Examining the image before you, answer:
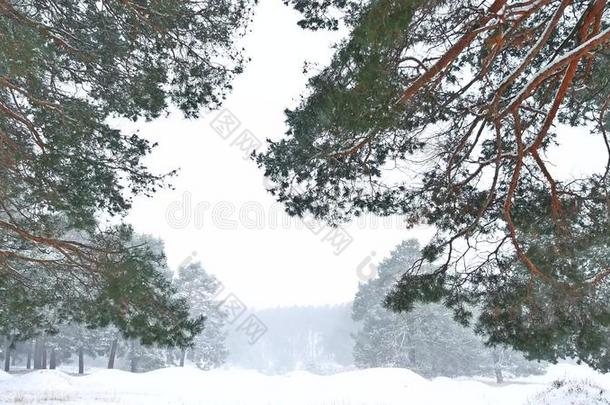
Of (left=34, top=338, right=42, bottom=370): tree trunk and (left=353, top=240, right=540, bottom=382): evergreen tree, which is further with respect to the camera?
(left=34, top=338, right=42, bottom=370): tree trunk

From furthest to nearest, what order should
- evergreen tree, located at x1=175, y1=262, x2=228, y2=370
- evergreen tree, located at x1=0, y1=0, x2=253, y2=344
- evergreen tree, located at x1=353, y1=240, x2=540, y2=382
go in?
1. evergreen tree, located at x1=175, y1=262, x2=228, y2=370
2. evergreen tree, located at x1=353, y1=240, x2=540, y2=382
3. evergreen tree, located at x1=0, y1=0, x2=253, y2=344

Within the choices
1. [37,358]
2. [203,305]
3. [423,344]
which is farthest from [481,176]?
[203,305]

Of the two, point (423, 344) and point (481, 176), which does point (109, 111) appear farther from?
point (423, 344)

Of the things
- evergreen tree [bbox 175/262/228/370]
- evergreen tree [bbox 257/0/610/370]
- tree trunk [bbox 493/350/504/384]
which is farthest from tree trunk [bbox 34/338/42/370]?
evergreen tree [bbox 257/0/610/370]

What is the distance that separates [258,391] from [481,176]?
14.6m

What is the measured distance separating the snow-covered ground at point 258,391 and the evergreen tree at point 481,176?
749 cm

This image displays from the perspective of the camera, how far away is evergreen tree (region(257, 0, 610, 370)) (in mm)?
4570

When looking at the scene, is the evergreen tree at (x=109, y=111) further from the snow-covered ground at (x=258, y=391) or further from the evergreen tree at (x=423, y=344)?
the evergreen tree at (x=423, y=344)

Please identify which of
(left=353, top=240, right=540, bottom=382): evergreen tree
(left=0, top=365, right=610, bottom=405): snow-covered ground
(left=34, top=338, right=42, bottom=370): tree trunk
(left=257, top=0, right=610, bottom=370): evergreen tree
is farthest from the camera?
(left=34, top=338, right=42, bottom=370): tree trunk

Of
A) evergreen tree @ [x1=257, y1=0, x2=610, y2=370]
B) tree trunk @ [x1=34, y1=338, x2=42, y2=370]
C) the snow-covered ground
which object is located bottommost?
the snow-covered ground

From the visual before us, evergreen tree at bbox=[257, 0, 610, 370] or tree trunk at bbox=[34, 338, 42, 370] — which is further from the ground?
tree trunk at bbox=[34, 338, 42, 370]

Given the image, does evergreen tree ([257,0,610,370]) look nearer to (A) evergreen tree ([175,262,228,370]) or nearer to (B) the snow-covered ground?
(B) the snow-covered ground

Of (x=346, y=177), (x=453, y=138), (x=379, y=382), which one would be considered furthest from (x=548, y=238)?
(x=379, y=382)

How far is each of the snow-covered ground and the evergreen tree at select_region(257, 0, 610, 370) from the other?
7487 millimetres
